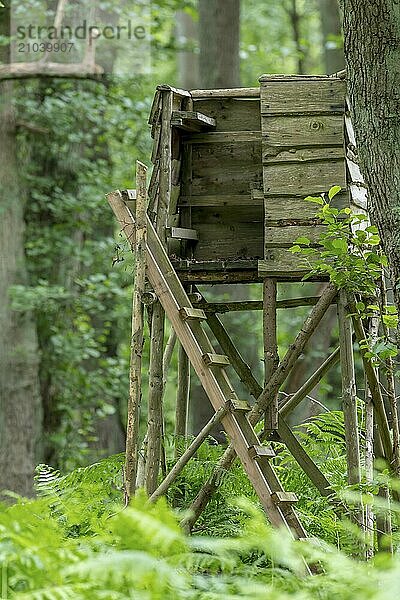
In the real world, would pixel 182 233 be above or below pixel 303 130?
below

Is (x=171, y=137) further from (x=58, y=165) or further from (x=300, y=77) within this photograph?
(x=58, y=165)

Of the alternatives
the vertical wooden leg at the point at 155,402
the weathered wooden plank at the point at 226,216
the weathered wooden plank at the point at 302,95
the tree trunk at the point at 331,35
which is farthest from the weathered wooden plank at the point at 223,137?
the tree trunk at the point at 331,35

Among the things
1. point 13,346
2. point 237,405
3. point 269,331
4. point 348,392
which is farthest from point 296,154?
point 13,346

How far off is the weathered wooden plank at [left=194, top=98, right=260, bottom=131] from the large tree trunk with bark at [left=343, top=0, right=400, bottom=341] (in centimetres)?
178

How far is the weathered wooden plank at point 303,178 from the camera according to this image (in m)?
6.27

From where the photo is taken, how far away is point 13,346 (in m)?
11.1

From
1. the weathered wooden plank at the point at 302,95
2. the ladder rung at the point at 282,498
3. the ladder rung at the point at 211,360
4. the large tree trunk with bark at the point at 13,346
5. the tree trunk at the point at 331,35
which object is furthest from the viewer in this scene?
the tree trunk at the point at 331,35

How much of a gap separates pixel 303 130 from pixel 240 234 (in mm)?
861

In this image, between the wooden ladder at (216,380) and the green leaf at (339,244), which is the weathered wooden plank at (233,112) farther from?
the green leaf at (339,244)

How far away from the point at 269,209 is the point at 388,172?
1.43 meters

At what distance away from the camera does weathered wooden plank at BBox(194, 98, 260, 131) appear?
22.2ft

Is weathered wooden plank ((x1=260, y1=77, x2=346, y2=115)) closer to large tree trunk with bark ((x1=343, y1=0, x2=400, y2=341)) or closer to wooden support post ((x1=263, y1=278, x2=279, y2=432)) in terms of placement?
wooden support post ((x1=263, y1=278, x2=279, y2=432))

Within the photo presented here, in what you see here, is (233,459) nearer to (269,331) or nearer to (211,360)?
(211,360)

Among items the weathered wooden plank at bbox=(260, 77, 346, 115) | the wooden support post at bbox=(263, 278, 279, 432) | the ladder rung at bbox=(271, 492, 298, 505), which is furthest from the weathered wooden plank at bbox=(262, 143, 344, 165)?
the ladder rung at bbox=(271, 492, 298, 505)
